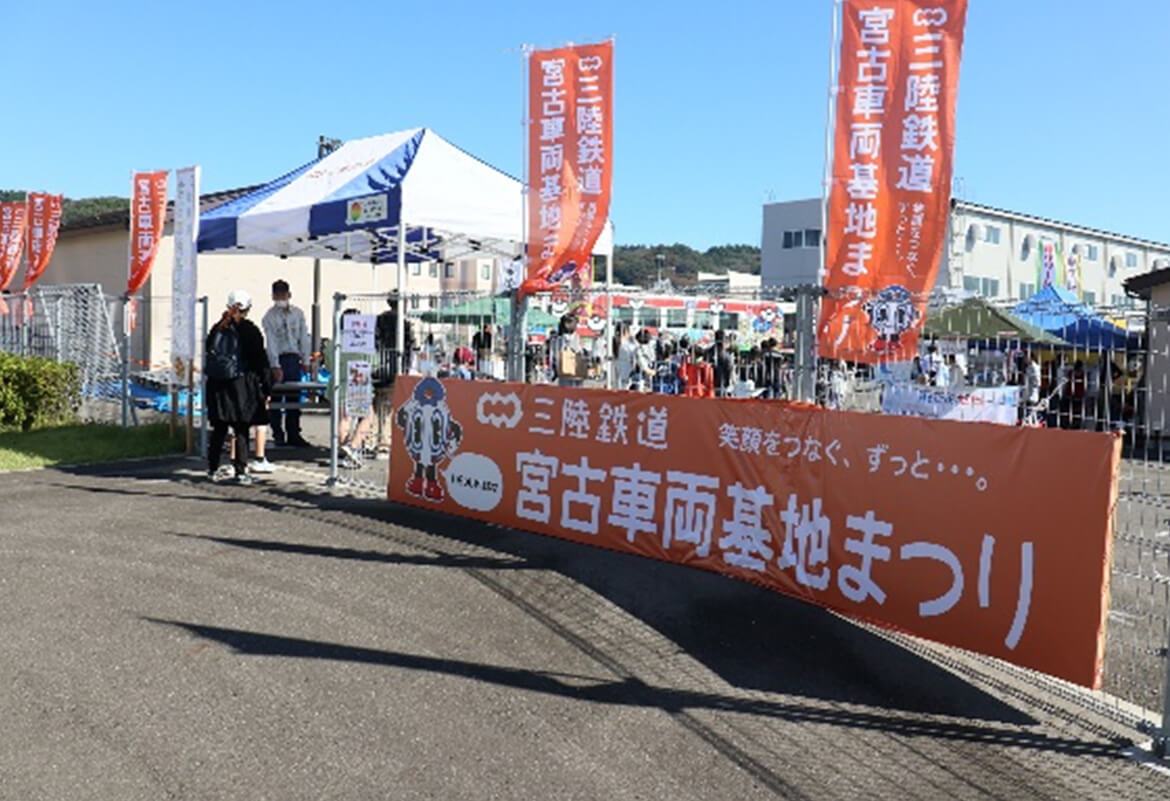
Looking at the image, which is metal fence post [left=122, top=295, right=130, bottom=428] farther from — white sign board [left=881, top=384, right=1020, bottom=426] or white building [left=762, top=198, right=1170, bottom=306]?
white building [left=762, top=198, right=1170, bottom=306]

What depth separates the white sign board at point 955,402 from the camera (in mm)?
5145

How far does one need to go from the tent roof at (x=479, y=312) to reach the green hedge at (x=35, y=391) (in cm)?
649

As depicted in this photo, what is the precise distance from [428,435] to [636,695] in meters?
4.16

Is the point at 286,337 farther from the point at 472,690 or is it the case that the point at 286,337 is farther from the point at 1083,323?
the point at 1083,323

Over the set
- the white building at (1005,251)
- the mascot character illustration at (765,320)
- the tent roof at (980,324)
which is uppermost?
the white building at (1005,251)

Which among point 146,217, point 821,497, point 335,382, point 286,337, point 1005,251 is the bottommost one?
point 821,497

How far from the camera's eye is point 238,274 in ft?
71.6

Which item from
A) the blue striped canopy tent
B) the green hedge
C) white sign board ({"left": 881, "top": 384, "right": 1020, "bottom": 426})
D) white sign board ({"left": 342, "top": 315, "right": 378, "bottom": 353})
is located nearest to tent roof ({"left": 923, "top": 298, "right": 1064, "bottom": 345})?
white sign board ({"left": 881, "top": 384, "right": 1020, "bottom": 426})

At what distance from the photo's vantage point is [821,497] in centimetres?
533

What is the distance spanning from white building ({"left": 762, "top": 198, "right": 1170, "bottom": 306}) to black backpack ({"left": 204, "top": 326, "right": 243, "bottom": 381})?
40263mm

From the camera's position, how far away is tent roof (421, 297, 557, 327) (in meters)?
7.90

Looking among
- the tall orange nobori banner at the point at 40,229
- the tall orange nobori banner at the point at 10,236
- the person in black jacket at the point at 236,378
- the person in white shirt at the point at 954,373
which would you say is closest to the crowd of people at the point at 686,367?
the person in white shirt at the point at 954,373

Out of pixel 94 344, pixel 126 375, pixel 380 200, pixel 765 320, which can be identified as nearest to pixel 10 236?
pixel 94 344

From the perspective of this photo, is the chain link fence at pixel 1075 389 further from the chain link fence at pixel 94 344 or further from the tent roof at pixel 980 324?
the chain link fence at pixel 94 344
